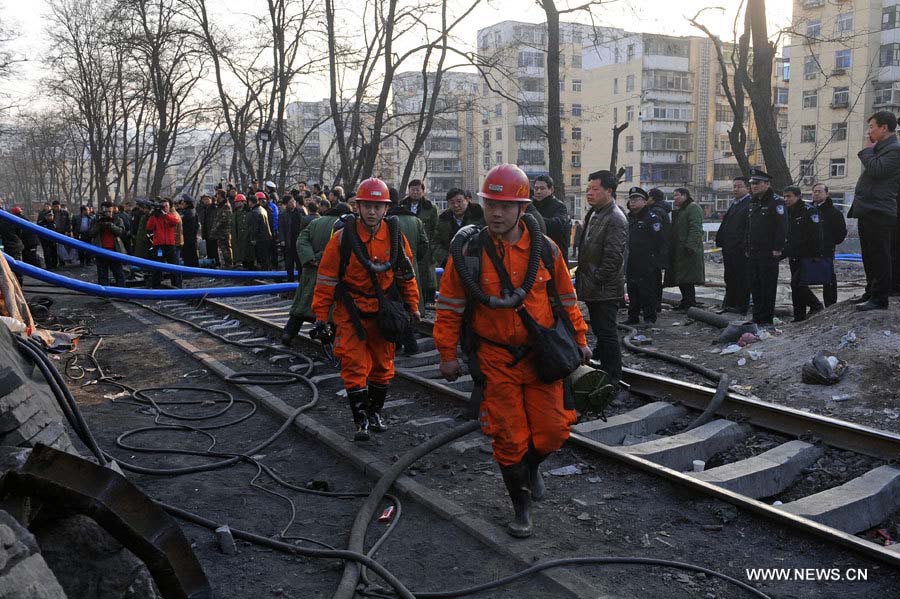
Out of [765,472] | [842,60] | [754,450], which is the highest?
[842,60]

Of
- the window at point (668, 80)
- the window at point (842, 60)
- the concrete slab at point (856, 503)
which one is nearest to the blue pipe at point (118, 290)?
the concrete slab at point (856, 503)

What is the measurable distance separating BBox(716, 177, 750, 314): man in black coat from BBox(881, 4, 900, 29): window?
162ft

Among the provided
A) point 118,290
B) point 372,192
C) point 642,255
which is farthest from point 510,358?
point 118,290

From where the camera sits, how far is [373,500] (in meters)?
5.05

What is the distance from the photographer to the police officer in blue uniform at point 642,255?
1135 cm

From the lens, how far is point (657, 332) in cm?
1116

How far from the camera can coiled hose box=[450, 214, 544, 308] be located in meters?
4.36

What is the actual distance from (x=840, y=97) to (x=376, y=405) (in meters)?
58.4

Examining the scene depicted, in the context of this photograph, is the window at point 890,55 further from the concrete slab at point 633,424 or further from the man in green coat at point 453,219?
the concrete slab at point 633,424

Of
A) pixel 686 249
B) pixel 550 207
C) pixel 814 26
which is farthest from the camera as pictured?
pixel 814 26

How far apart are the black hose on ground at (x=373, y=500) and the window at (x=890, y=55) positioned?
5732cm

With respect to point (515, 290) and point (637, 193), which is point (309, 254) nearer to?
point (637, 193)

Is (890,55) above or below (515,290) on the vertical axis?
above

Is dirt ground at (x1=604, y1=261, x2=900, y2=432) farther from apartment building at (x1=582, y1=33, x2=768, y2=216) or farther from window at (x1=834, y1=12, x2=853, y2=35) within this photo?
apartment building at (x1=582, y1=33, x2=768, y2=216)
